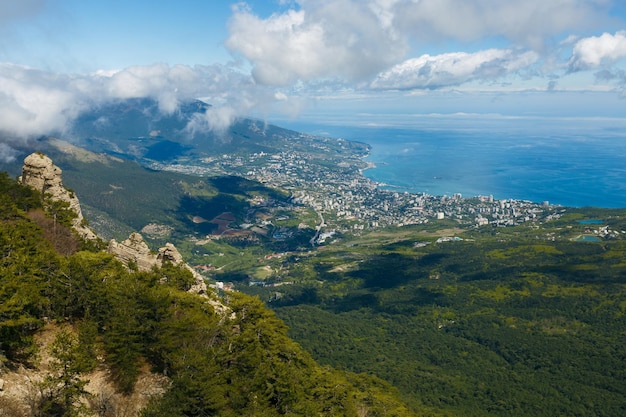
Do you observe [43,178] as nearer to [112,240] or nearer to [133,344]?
[112,240]

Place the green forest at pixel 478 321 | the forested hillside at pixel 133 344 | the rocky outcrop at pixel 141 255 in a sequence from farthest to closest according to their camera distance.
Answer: the green forest at pixel 478 321, the rocky outcrop at pixel 141 255, the forested hillside at pixel 133 344

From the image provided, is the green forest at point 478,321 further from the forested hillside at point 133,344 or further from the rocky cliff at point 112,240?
the forested hillside at point 133,344

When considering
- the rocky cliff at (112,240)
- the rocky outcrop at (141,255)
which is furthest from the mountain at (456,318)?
the rocky outcrop at (141,255)

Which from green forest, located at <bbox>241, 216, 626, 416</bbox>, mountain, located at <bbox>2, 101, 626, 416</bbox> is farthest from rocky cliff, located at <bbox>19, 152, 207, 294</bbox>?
green forest, located at <bbox>241, 216, 626, 416</bbox>

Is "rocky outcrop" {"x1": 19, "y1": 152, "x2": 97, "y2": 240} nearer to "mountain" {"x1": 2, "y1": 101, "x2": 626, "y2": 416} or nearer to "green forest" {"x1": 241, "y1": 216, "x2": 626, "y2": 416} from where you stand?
"mountain" {"x1": 2, "y1": 101, "x2": 626, "y2": 416}

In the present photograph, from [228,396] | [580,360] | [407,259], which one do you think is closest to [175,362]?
[228,396]

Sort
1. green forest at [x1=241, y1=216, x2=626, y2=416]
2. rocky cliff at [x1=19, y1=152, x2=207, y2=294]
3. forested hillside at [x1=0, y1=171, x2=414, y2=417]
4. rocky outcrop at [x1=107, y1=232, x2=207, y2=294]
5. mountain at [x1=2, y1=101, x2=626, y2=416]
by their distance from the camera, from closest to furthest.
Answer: forested hillside at [x1=0, y1=171, x2=414, y2=417]
rocky outcrop at [x1=107, y1=232, x2=207, y2=294]
rocky cliff at [x1=19, y1=152, x2=207, y2=294]
mountain at [x1=2, y1=101, x2=626, y2=416]
green forest at [x1=241, y1=216, x2=626, y2=416]

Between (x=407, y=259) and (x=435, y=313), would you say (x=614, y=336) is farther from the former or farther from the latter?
(x=407, y=259)

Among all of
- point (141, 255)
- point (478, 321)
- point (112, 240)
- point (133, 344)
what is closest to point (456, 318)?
point (478, 321)

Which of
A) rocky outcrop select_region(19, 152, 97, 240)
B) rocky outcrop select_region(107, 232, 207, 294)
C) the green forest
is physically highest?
rocky outcrop select_region(19, 152, 97, 240)

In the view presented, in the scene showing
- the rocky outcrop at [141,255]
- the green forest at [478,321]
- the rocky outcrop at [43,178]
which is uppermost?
the rocky outcrop at [43,178]
